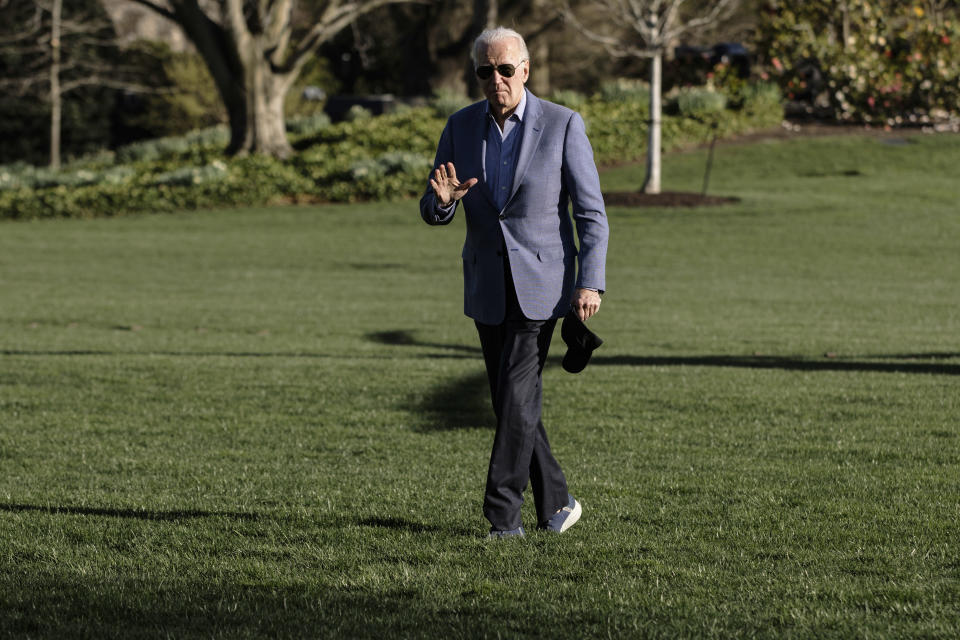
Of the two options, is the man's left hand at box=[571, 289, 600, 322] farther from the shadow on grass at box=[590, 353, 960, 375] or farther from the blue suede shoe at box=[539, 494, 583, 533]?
the shadow on grass at box=[590, 353, 960, 375]

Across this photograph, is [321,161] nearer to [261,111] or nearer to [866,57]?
[261,111]

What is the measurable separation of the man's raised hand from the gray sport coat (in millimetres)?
82

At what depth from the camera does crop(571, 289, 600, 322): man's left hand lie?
15.3 ft

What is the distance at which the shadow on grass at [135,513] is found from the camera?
5379 mm

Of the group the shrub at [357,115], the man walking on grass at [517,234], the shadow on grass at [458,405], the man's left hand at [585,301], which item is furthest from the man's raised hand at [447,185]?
the shrub at [357,115]

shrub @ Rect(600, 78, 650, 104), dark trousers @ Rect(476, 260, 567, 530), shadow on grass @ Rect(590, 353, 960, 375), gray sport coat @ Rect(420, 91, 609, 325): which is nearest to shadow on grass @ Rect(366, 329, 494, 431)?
shadow on grass @ Rect(590, 353, 960, 375)

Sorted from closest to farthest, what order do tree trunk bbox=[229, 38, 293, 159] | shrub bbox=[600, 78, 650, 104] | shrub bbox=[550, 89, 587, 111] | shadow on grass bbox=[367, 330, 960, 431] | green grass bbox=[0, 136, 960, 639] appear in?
green grass bbox=[0, 136, 960, 639]
shadow on grass bbox=[367, 330, 960, 431]
tree trunk bbox=[229, 38, 293, 159]
shrub bbox=[550, 89, 587, 111]
shrub bbox=[600, 78, 650, 104]

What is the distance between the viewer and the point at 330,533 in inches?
198

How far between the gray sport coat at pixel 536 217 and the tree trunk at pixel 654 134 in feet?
65.7

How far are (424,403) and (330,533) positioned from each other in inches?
144

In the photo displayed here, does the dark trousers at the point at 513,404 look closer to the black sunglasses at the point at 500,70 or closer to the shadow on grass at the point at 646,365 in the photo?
the black sunglasses at the point at 500,70

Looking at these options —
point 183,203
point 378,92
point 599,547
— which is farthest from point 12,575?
point 378,92

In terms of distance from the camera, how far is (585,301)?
4664 millimetres

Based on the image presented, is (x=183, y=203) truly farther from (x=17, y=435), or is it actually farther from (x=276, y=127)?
(x=17, y=435)
